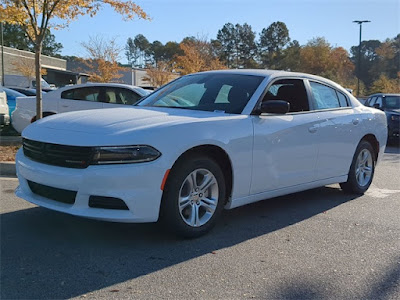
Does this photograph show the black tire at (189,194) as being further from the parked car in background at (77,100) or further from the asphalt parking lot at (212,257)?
the parked car in background at (77,100)

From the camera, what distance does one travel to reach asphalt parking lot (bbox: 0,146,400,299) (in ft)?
10.2

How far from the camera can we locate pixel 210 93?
500 centimetres

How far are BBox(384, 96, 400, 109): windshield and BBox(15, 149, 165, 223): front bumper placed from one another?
1266 cm

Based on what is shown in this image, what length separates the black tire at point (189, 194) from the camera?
12.6 ft

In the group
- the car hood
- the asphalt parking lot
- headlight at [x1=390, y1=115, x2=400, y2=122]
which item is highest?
the car hood

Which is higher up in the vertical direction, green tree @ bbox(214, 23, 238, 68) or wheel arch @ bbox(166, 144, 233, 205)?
green tree @ bbox(214, 23, 238, 68)

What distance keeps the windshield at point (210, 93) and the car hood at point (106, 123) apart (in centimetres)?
28

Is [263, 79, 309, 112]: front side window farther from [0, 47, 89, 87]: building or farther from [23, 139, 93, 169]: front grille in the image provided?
[0, 47, 89, 87]: building

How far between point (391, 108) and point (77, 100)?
10.0 metres

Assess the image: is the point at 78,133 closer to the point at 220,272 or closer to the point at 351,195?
the point at 220,272

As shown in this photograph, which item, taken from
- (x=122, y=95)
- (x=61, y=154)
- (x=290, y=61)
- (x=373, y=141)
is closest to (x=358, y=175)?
A: (x=373, y=141)

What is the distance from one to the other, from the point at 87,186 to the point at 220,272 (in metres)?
1.30

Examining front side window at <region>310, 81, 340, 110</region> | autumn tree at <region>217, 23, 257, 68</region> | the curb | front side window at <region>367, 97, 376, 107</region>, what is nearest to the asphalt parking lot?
front side window at <region>310, 81, 340, 110</region>

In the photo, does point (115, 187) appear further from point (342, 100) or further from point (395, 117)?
point (395, 117)
